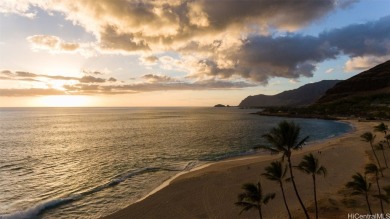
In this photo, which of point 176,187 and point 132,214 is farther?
point 176,187

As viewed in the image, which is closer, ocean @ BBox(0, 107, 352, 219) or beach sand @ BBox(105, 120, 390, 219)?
beach sand @ BBox(105, 120, 390, 219)

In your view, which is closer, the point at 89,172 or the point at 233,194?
the point at 233,194

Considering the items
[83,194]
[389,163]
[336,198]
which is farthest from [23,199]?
[389,163]

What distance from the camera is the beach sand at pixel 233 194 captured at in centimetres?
3105

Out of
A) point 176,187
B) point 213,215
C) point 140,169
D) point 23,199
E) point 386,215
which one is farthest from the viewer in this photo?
point 140,169

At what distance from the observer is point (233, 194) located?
37219mm

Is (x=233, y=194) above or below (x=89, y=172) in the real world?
above

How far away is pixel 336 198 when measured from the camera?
1319 inches

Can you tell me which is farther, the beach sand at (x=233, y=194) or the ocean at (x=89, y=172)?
the ocean at (x=89, y=172)

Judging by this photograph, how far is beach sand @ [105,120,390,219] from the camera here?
102 feet

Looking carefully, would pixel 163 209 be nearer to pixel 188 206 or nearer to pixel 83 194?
pixel 188 206

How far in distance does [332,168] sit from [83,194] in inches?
1609

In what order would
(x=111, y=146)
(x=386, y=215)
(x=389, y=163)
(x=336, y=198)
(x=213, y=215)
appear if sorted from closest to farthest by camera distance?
(x=386, y=215), (x=213, y=215), (x=336, y=198), (x=389, y=163), (x=111, y=146)

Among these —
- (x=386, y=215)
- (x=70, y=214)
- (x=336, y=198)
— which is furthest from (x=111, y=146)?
(x=386, y=215)
